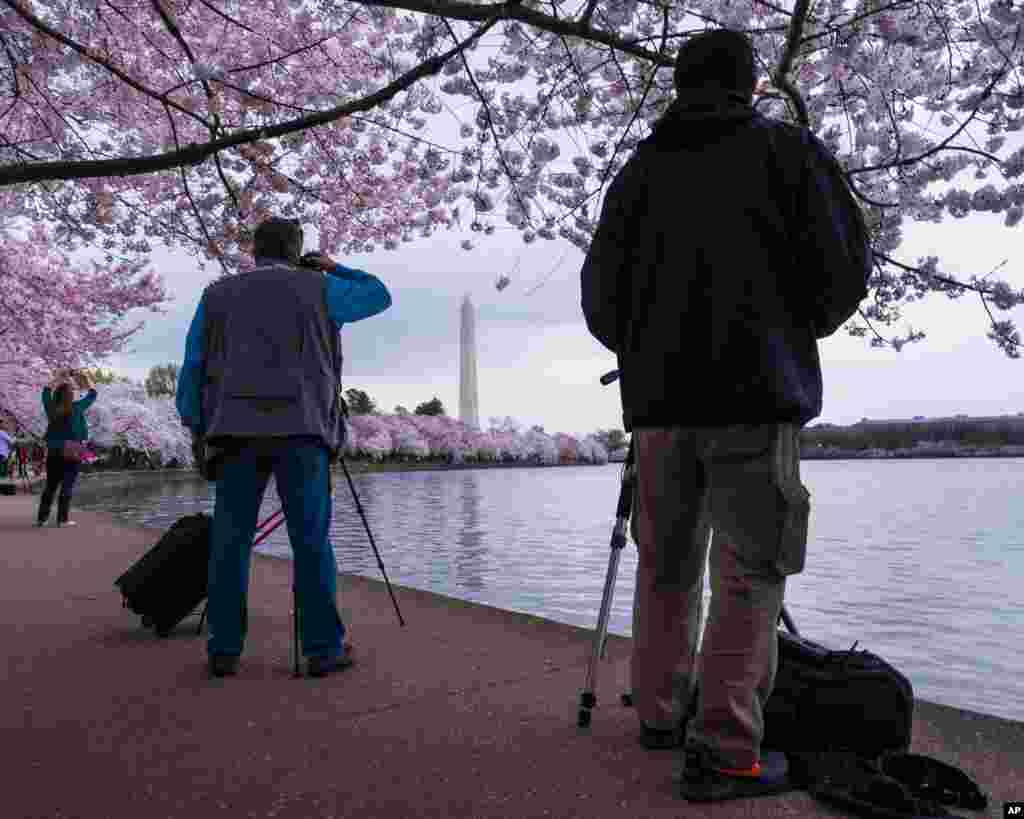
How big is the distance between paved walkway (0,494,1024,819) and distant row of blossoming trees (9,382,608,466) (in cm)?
1336

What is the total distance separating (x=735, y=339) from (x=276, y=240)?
255 cm

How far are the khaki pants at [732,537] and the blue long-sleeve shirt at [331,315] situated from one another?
1848 mm

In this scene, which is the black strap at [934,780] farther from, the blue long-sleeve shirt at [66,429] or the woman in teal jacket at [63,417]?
the blue long-sleeve shirt at [66,429]

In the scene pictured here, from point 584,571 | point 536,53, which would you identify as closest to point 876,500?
point 584,571

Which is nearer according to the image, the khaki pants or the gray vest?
the khaki pants

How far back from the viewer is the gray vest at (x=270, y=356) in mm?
4074

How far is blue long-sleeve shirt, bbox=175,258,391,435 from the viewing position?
14.0 feet

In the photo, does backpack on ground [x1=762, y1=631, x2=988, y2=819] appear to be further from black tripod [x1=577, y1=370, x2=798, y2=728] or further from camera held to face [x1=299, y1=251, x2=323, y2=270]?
camera held to face [x1=299, y1=251, x2=323, y2=270]

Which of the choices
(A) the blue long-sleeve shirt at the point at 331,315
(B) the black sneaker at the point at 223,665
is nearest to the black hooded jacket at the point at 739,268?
(A) the blue long-sleeve shirt at the point at 331,315

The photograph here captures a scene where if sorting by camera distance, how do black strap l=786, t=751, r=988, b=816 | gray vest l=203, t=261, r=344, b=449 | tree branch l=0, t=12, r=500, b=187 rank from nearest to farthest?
1. black strap l=786, t=751, r=988, b=816
2. gray vest l=203, t=261, r=344, b=449
3. tree branch l=0, t=12, r=500, b=187

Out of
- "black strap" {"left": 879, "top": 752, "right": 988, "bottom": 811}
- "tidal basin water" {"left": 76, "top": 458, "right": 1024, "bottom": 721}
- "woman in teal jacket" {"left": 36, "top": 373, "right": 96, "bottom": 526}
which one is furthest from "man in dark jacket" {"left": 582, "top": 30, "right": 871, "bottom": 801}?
"woman in teal jacket" {"left": 36, "top": 373, "right": 96, "bottom": 526}

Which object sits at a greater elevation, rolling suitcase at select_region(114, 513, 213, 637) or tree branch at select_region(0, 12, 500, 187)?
tree branch at select_region(0, 12, 500, 187)

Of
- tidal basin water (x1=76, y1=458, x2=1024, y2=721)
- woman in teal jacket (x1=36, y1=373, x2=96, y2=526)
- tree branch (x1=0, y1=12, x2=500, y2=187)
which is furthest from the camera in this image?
woman in teal jacket (x1=36, y1=373, x2=96, y2=526)

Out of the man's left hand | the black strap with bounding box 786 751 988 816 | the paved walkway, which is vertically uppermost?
the man's left hand
